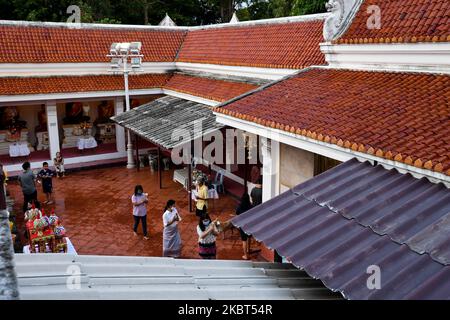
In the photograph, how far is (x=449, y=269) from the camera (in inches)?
131

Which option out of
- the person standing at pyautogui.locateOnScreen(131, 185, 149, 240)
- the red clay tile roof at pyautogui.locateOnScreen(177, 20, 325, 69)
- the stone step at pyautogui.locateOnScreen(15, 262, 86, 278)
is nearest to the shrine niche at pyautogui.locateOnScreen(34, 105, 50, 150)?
the red clay tile roof at pyautogui.locateOnScreen(177, 20, 325, 69)

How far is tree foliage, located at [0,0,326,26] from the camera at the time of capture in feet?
93.8

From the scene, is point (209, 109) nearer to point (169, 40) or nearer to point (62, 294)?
point (169, 40)

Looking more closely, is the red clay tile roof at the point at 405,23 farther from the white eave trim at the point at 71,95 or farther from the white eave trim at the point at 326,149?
the white eave trim at the point at 71,95

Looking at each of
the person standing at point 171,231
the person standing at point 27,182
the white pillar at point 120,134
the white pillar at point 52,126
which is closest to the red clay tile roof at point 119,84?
the white pillar at point 52,126

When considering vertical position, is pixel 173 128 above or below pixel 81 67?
below

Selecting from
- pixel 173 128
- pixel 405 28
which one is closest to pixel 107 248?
pixel 173 128

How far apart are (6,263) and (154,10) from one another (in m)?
34.9

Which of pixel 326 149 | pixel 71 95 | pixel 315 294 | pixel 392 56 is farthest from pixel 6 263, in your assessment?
pixel 71 95

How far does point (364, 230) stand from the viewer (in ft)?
13.6

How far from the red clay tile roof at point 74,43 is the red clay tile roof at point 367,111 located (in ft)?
32.6

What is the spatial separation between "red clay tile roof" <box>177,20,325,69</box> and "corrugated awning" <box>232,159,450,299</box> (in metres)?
6.15

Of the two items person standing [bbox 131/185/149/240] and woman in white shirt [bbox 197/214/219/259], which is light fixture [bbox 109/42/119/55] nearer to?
person standing [bbox 131/185/149/240]
